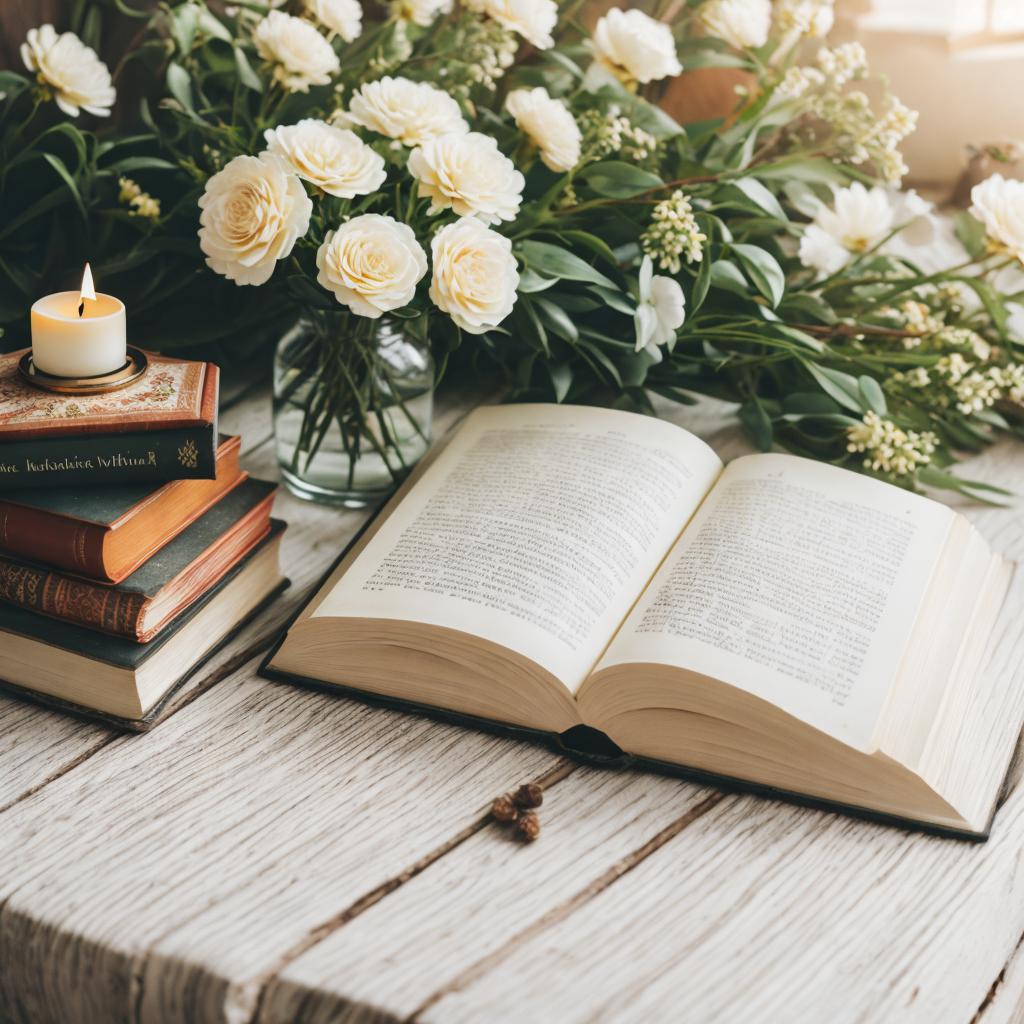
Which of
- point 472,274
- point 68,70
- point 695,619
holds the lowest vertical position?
point 695,619

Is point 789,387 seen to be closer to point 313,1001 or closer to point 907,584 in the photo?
point 907,584

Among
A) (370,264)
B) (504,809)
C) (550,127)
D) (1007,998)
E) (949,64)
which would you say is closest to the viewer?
(1007,998)

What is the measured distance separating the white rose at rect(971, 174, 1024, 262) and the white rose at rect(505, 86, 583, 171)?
1.34 ft

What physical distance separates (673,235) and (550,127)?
16cm

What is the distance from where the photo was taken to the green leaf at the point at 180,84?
122 cm

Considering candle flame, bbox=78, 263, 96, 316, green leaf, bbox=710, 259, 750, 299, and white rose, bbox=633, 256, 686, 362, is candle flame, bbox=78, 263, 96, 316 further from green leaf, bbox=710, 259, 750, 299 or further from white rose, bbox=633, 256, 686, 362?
green leaf, bbox=710, 259, 750, 299

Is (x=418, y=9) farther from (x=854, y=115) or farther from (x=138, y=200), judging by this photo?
(x=854, y=115)

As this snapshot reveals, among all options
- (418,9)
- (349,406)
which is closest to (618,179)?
(418,9)

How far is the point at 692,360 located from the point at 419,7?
1.55 feet

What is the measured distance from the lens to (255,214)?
95cm

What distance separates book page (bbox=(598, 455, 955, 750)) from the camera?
88 cm

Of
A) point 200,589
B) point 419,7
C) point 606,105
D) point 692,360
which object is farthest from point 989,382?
point 200,589

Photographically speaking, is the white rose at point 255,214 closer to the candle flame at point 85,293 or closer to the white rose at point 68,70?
the candle flame at point 85,293

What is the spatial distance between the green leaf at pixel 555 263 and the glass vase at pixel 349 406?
14 cm
